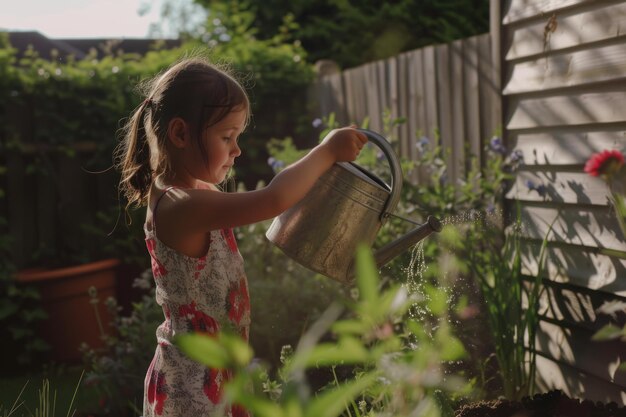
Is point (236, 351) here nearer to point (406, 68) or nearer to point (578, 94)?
point (578, 94)

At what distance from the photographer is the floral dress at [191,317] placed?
1703mm

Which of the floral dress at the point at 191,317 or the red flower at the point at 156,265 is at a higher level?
the red flower at the point at 156,265

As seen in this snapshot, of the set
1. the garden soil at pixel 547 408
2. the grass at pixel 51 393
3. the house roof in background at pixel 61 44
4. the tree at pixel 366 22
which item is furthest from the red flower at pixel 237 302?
the house roof in background at pixel 61 44

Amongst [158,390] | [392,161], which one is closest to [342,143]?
[392,161]

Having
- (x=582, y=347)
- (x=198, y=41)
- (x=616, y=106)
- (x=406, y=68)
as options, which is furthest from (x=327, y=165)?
(x=198, y=41)

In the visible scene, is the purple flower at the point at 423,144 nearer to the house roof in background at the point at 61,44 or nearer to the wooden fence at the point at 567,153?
the wooden fence at the point at 567,153

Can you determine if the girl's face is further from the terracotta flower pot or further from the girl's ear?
the terracotta flower pot

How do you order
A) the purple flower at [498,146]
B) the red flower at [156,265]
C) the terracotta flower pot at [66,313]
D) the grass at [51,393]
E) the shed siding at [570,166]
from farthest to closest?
1. the terracotta flower pot at [66,313]
2. the grass at [51,393]
3. the purple flower at [498,146]
4. the shed siding at [570,166]
5. the red flower at [156,265]

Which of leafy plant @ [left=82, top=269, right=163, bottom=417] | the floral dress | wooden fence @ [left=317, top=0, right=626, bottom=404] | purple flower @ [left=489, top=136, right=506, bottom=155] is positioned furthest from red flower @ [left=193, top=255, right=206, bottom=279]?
purple flower @ [left=489, top=136, right=506, bottom=155]

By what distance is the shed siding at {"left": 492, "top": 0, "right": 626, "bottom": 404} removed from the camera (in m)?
2.40

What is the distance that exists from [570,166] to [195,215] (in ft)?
5.05

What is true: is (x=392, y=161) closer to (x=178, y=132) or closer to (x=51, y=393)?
(x=178, y=132)

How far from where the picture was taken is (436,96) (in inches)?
167

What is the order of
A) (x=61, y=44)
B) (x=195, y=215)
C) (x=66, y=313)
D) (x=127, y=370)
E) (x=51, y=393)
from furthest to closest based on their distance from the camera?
(x=61, y=44), (x=66, y=313), (x=51, y=393), (x=127, y=370), (x=195, y=215)
